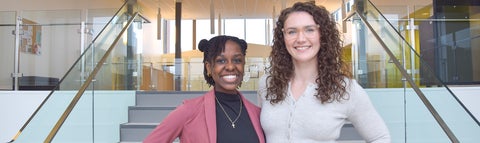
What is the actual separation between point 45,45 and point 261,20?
1124 cm

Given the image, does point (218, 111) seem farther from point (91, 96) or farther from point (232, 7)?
point (232, 7)

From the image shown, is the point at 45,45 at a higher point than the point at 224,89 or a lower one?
higher

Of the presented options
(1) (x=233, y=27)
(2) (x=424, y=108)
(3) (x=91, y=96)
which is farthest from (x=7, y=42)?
(1) (x=233, y=27)

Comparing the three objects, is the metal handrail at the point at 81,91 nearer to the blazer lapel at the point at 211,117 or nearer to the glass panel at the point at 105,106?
the glass panel at the point at 105,106

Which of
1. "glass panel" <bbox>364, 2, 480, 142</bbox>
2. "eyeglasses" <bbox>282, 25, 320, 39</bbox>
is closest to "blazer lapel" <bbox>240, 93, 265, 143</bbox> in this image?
"eyeglasses" <bbox>282, 25, 320, 39</bbox>

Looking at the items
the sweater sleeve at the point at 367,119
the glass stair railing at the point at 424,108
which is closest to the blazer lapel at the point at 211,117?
the sweater sleeve at the point at 367,119

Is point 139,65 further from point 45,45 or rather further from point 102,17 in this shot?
point 45,45

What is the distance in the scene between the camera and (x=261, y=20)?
56.0 feet

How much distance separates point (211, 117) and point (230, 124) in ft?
0.22

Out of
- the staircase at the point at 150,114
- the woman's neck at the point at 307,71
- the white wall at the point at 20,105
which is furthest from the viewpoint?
the white wall at the point at 20,105

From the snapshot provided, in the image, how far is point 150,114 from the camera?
14.4 ft

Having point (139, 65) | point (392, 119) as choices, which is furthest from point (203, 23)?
point (392, 119)

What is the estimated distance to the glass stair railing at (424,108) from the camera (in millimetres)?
2604

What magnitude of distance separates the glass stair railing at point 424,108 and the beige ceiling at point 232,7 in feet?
20.0
